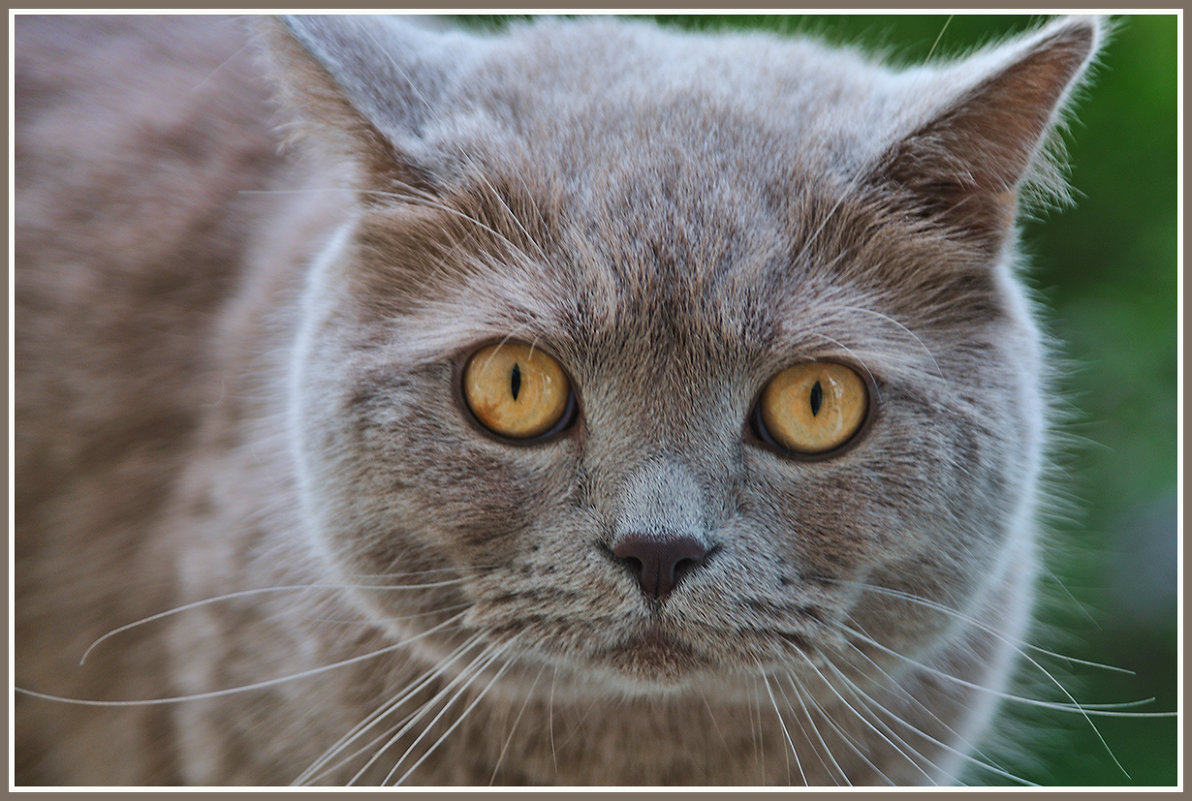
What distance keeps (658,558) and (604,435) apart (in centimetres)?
14

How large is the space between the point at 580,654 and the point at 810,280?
0.44 meters

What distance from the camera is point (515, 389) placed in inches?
42.6

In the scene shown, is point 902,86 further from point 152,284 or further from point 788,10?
point 152,284

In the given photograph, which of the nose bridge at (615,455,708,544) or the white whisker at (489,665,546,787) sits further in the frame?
the white whisker at (489,665,546,787)

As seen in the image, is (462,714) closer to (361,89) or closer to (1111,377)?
(361,89)

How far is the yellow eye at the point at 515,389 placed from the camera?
1.07 metres

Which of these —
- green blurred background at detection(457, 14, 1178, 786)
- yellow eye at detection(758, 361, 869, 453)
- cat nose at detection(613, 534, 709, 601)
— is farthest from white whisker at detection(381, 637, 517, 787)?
green blurred background at detection(457, 14, 1178, 786)

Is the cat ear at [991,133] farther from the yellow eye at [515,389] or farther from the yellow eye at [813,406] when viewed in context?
the yellow eye at [515,389]

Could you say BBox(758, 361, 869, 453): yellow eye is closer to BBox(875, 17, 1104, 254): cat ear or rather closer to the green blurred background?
BBox(875, 17, 1104, 254): cat ear

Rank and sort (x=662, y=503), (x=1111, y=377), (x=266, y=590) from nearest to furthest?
(x=662, y=503)
(x=266, y=590)
(x=1111, y=377)

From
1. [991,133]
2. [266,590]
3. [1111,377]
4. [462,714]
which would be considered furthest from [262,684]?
[1111,377]

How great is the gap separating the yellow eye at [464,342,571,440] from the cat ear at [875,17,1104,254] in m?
0.41

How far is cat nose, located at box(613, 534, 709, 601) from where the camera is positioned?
3.24 ft

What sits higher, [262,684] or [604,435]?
[604,435]
